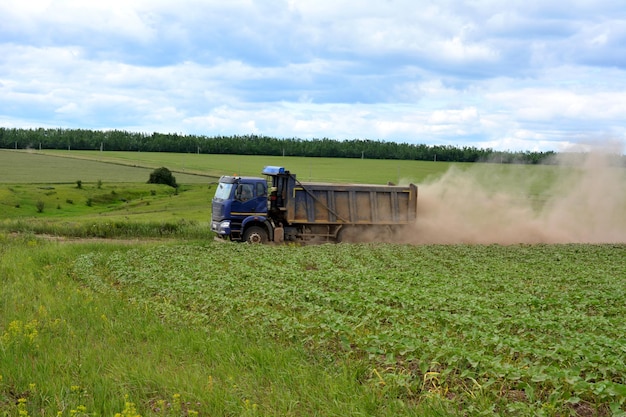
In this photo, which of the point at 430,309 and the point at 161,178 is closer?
the point at 430,309

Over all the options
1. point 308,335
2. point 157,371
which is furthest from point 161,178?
point 157,371

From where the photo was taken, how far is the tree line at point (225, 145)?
109m

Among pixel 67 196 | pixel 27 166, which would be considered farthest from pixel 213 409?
pixel 27 166

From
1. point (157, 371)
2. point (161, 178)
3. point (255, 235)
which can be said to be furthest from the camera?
point (161, 178)

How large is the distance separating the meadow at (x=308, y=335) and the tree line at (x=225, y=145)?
266 feet

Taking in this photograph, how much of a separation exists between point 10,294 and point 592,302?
13.8 m

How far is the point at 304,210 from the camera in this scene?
1253 inches

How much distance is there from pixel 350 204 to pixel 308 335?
2003cm

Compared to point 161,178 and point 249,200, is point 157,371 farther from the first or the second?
point 161,178

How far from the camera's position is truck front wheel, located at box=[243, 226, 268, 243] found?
100 feet

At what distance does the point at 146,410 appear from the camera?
9.44 m

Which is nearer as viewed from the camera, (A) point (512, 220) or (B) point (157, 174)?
(A) point (512, 220)

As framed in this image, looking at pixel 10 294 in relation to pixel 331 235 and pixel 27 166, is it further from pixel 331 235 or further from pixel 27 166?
pixel 27 166

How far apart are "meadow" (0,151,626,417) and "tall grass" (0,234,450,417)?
0.03 m
